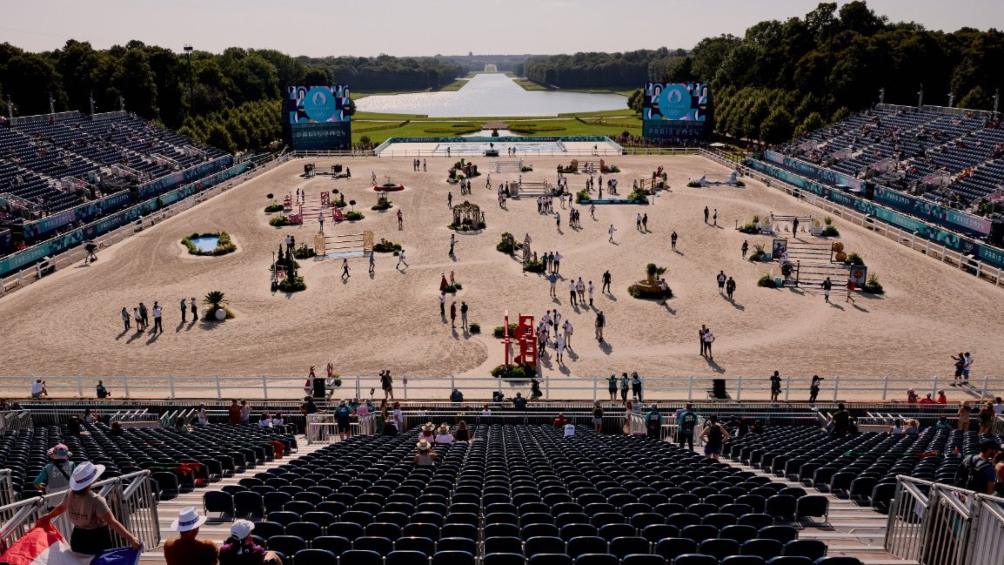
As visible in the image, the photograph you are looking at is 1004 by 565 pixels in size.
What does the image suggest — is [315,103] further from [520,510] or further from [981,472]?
[981,472]

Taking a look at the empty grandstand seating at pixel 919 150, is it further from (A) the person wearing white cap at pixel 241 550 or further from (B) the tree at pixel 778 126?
(A) the person wearing white cap at pixel 241 550

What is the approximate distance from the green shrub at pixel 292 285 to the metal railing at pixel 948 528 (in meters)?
31.3

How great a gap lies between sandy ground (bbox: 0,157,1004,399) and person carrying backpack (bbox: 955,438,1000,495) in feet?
49.0

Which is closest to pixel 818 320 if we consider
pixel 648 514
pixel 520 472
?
pixel 520 472

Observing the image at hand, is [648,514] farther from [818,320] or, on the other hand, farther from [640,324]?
[818,320]

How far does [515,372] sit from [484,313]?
684 centimetres

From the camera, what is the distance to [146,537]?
9.86m

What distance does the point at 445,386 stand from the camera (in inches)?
996

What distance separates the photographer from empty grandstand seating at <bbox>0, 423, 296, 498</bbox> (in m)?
13.2

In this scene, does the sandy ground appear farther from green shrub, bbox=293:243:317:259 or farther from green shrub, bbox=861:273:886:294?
green shrub, bbox=293:243:317:259

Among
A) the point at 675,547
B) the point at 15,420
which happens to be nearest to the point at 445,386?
the point at 15,420

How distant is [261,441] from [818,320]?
2443cm

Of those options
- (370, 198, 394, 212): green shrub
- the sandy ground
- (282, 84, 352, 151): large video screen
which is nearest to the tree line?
(282, 84, 352, 151): large video screen

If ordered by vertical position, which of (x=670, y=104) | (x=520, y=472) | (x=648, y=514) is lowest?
(x=520, y=472)
